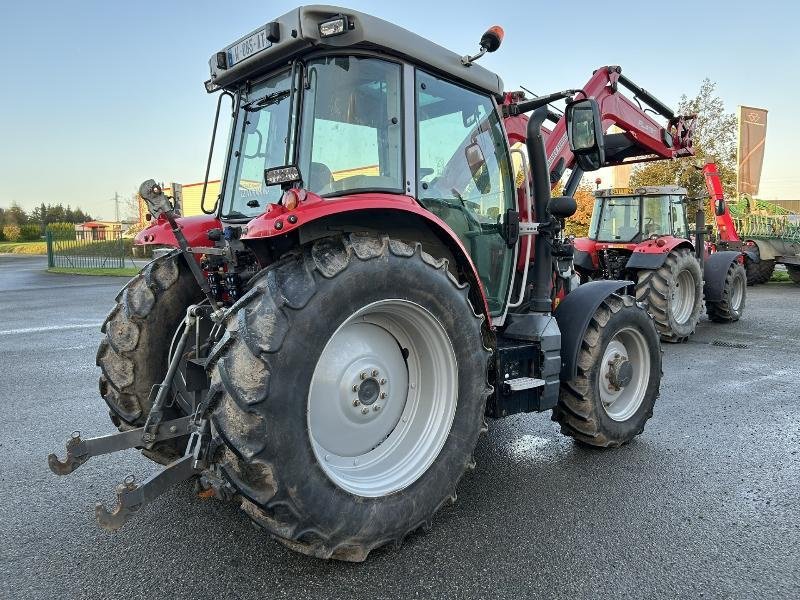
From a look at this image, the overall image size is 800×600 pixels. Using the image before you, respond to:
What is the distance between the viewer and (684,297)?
916 cm

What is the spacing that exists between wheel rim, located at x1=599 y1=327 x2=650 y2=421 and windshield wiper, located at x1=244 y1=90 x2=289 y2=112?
2577 mm

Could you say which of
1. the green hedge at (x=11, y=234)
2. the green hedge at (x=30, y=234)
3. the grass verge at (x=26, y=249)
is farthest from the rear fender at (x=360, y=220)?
the green hedge at (x=11, y=234)

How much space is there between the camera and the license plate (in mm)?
2885

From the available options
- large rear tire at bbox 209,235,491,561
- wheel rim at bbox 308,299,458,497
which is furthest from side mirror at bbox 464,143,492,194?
wheel rim at bbox 308,299,458,497

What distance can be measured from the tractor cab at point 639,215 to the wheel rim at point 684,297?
0.77 m

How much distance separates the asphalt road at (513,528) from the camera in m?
2.46

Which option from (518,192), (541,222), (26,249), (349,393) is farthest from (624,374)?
(26,249)

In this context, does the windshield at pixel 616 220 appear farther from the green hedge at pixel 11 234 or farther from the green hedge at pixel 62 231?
the green hedge at pixel 11 234

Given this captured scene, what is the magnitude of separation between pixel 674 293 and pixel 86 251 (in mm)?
25543

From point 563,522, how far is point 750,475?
147cm

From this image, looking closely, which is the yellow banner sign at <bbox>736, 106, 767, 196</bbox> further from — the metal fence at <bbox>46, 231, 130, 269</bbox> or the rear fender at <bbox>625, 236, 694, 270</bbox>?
the metal fence at <bbox>46, 231, 130, 269</bbox>

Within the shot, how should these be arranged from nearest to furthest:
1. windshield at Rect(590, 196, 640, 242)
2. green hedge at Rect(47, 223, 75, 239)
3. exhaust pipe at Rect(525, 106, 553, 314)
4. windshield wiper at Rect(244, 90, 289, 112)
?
windshield wiper at Rect(244, 90, 289, 112)
exhaust pipe at Rect(525, 106, 553, 314)
windshield at Rect(590, 196, 640, 242)
green hedge at Rect(47, 223, 75, 239)

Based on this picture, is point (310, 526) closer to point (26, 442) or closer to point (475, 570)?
point (475, 570)

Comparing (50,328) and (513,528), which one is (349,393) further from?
(50,328)
